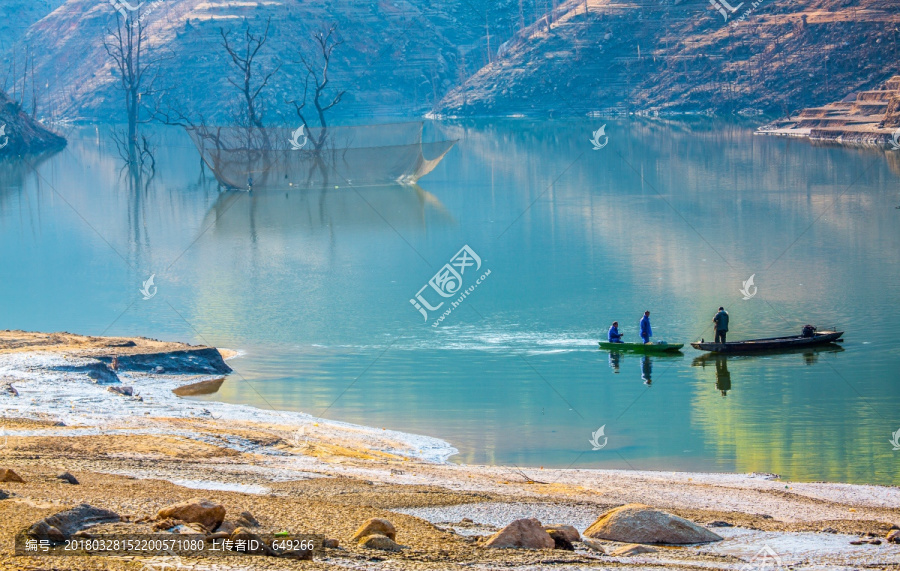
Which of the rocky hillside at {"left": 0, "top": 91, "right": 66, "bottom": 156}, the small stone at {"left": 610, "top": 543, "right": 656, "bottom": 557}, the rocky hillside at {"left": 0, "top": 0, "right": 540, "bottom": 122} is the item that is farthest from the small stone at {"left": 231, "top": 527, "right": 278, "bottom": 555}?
the rocky hillside at {"left": 0, "top": 0, "right": 540, "bottom": 122}

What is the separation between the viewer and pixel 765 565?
955 centimetres

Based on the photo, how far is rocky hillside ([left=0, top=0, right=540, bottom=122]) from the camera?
123 m

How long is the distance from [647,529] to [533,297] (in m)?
18.2

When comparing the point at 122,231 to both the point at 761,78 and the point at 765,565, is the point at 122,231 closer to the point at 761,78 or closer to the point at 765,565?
the point at 765,565

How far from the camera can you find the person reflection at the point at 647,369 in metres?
21.3

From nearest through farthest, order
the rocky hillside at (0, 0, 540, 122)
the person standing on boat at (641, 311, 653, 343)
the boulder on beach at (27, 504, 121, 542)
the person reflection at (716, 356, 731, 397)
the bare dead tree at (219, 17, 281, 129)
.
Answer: the boulder on beach at (27, 504, 121, 542), the person reflection at (716, 356, 731, 397), the person standing on boat at (641, 311, 653, 343), the bare dead tree at (219, 17, 281, 129), the rocky hillside at (0, 0, 540, 122)

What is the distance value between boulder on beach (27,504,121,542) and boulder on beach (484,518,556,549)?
3224mm
